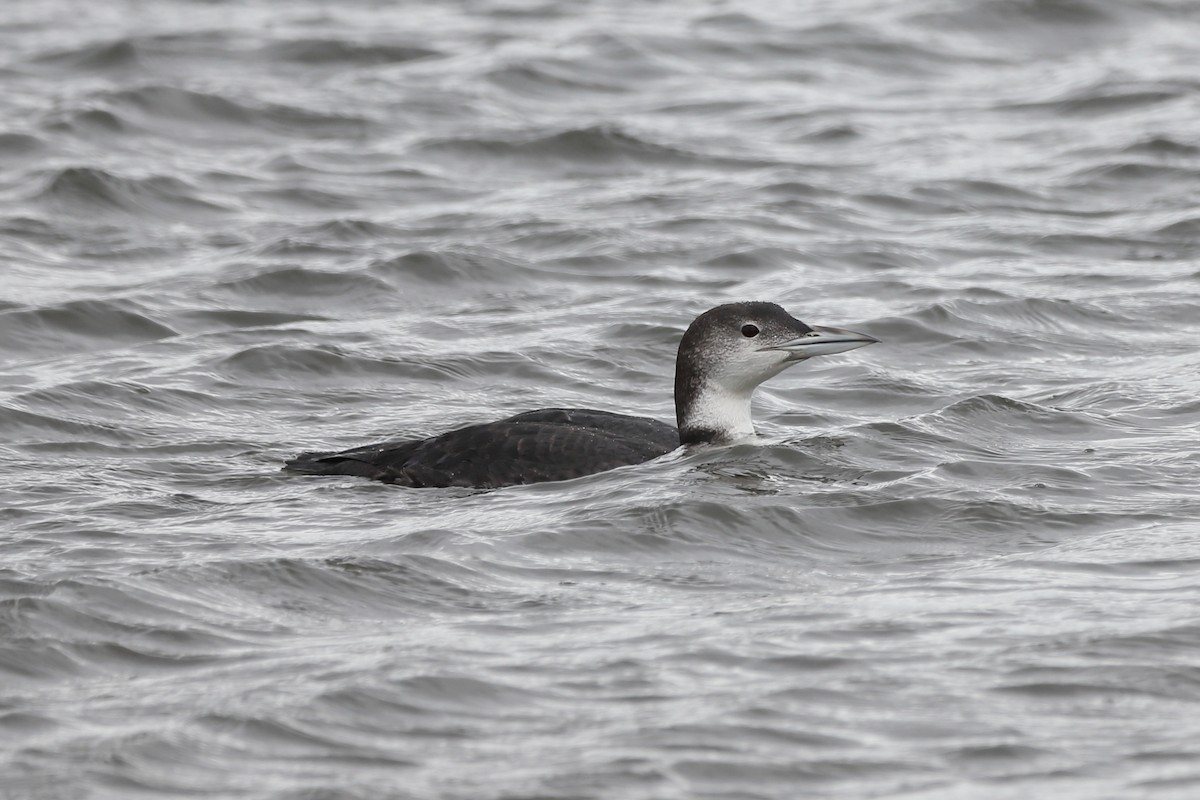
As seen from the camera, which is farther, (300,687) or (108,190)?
(108,190)

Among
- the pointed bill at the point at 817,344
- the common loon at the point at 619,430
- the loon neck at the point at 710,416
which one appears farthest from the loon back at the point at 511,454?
the pointed bill at the point at 817,344

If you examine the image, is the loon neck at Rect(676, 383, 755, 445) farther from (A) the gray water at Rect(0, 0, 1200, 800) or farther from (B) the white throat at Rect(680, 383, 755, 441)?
(A) the gray water at Rect(0, 0, 1200, 800)

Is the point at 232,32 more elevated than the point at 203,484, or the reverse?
the point at 232,32

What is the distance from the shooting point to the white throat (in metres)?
8.46

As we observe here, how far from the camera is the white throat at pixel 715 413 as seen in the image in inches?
333

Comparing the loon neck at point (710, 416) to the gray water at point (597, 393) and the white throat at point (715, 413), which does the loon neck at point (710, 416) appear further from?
the gray water at point (597, 393)

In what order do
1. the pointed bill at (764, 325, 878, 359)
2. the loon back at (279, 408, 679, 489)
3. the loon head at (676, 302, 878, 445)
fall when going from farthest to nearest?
1. the loon head at (676, 302, 878, 445)
2. the pointed bill at (764, 325, 878, 359)
3. the loon back at (279, 408, 679, 489)

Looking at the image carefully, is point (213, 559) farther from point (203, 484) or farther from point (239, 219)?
point (239, 219)

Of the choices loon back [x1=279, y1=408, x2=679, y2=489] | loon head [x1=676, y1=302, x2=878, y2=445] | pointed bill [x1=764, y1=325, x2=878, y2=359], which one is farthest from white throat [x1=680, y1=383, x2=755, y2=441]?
pointed bill [x1=764, y1=325, x2=878, y2=359]

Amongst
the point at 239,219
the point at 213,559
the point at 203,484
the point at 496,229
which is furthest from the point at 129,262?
the point at 213,559

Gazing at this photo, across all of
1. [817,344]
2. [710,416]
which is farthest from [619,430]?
[817,344]

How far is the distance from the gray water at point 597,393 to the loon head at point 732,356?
0.29 metres

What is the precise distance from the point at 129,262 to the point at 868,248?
4546 mm

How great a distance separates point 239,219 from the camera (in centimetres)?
1323
